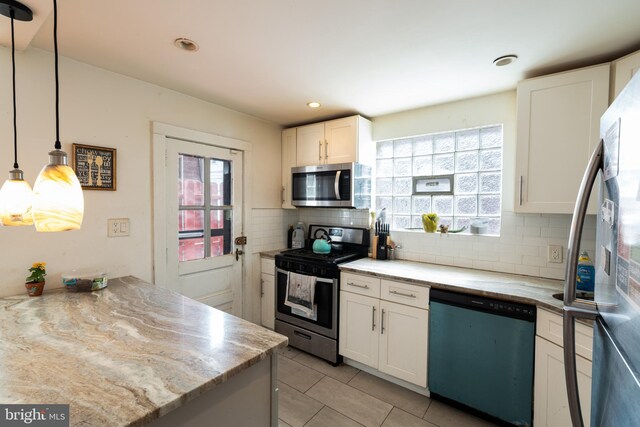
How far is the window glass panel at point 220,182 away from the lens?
271 cm

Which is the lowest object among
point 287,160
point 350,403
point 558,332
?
point 350,403

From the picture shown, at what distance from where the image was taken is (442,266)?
8.39 feet

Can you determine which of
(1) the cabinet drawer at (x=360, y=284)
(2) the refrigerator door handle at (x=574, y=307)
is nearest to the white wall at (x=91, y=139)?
(1) the cabinet drawer at (x=360, y=284)

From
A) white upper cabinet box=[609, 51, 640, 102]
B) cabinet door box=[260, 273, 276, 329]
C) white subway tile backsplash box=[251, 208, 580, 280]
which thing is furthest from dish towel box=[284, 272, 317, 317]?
white upper cabinet box=[609, 51, 640, 102]

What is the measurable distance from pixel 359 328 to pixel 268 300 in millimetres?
1115

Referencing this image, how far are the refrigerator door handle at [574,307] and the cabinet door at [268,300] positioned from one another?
2.57 meters

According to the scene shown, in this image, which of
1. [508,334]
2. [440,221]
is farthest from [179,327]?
[440,221]

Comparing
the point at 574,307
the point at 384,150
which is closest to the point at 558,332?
the point at 574,307

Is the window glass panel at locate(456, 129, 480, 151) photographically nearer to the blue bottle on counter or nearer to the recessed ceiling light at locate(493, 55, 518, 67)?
the recessed ceiling light at locate(493, 55, 518, 67)

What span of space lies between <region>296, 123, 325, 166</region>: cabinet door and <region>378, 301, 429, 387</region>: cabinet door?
169 centimetres

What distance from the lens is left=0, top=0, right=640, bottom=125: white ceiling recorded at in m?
1.34

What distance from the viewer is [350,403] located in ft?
6.80

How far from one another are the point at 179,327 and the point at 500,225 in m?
2.47

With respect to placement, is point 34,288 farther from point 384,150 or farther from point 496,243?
point 496,243
